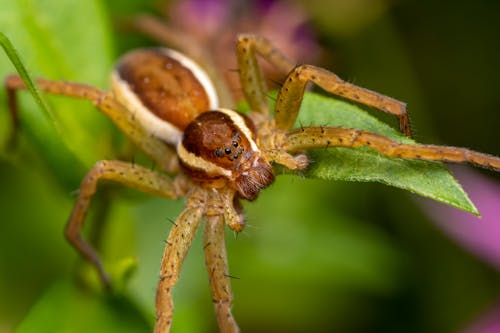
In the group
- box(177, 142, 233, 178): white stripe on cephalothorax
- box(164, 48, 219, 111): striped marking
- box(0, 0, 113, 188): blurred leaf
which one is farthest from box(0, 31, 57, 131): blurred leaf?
box(164, 48, 219, 111): striped marking

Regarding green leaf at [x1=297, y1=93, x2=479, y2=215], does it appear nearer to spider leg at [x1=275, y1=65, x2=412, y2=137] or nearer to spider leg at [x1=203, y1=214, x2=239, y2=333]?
spider leg at [x1=275, y1=65, x2=412, y2=137]

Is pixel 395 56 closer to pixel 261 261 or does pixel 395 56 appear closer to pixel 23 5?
pixel 261 261

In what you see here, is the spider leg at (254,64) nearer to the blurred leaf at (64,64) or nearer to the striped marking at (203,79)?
the striped marking at (203,79)

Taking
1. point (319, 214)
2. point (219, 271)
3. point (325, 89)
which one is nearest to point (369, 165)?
point (325, 89)

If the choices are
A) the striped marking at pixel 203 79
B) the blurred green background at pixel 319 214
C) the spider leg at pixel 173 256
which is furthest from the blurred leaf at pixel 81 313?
the striped marking at pixel 203 79

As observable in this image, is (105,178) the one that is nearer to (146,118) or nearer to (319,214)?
(146,118)

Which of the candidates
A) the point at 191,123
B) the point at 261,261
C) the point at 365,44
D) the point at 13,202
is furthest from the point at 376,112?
the point at 13,202

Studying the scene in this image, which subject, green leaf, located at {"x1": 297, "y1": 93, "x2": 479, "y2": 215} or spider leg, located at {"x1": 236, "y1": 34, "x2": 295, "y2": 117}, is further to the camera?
spider leg, located at {"x1": 236, "y1": 34, "x2": 295, "y2": 117}
